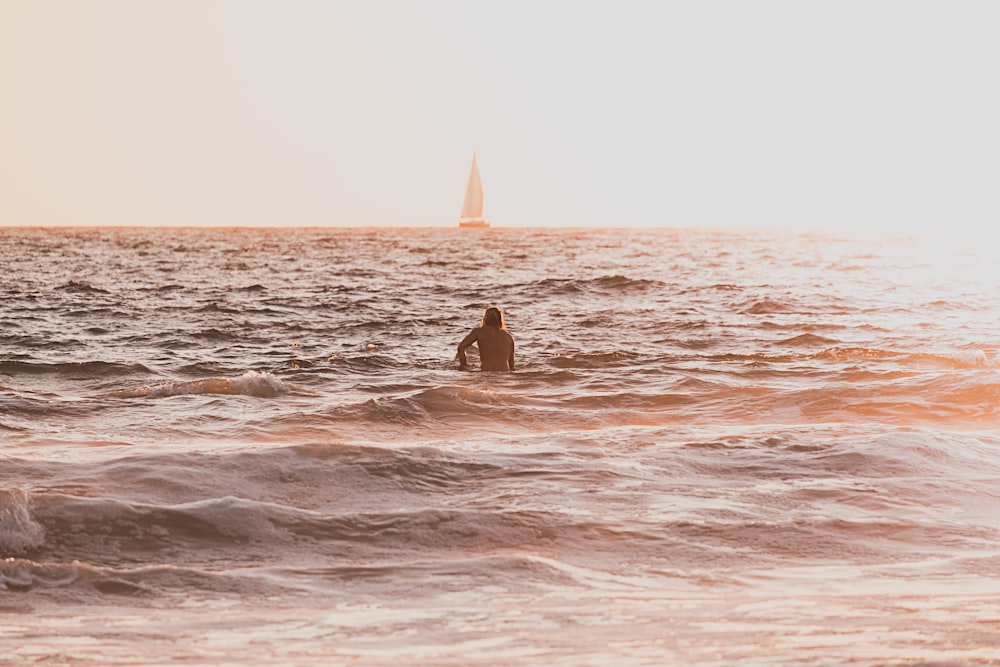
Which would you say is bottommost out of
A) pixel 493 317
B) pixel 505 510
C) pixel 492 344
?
pixel 505 510

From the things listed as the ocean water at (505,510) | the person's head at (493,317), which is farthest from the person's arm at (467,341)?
the ocean water at (505,510)

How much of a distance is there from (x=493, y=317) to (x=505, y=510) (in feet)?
29.7

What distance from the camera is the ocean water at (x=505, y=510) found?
207 inches

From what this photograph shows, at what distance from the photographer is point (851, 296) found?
35.7 meters

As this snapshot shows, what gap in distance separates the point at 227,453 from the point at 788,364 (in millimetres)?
11245

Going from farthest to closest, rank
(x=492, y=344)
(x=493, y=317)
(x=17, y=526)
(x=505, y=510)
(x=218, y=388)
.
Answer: (x=492, y=344) < (x=493, y=317) < (x=218, y=388) < (x=505, y=510) < (x=17, y=526)

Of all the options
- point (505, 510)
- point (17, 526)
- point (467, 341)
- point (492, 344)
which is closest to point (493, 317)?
point (492, 344)

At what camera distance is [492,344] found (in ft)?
56.0

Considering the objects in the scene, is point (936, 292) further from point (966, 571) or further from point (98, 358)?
point (966, 571)

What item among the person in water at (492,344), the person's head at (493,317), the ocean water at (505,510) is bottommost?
the ocean water at (505,510)

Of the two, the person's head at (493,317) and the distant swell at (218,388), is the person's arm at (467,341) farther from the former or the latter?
the distant swell at (218,388)

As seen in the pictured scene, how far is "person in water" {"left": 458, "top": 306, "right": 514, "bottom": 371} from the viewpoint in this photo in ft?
56.0

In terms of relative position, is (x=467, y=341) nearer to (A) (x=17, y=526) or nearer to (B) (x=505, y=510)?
(B) (x=505, y=510)

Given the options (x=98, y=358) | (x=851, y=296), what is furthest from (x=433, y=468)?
(x=851, y=296)
